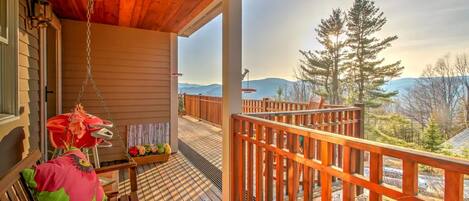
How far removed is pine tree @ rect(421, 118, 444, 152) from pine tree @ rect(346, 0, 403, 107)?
3.50 m

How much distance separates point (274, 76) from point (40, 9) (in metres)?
11.4

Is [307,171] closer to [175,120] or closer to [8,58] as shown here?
[8,58]

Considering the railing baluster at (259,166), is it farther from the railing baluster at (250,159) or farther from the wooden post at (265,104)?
the wooden post at (265,104)

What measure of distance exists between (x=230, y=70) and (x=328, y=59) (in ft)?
40.0

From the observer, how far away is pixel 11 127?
66.1 inches

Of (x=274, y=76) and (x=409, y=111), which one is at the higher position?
(x=274, y=76)

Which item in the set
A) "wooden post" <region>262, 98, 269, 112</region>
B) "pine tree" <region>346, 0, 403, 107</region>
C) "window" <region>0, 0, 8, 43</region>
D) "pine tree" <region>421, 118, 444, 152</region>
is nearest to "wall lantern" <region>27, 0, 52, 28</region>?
"window" <region>0, 0, 8, 43</region>

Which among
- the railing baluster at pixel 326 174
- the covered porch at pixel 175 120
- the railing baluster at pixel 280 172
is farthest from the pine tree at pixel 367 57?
the railing baluster at pixel 326 174

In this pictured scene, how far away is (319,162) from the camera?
1437 millimetres

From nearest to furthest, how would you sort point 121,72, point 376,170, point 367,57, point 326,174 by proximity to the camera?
point 376,170 → point 326,174 → point 121,72 → point 367,57

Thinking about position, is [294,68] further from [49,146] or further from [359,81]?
[49,146]

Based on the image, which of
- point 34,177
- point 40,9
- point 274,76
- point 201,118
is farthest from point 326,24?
point 34,177

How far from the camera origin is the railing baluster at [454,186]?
2.73 ft

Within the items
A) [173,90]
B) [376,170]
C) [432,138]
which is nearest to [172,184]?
[173,90]
